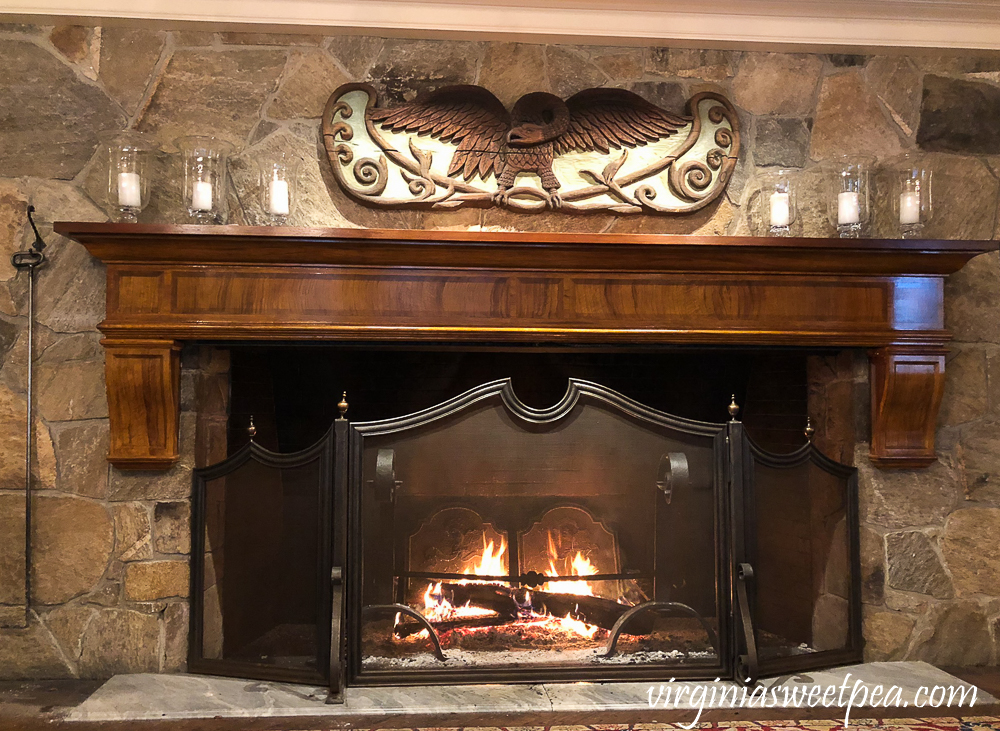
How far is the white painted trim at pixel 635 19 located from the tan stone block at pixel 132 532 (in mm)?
1348

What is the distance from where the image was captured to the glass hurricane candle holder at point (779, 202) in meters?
2.14

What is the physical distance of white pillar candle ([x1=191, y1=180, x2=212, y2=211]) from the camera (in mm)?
2020

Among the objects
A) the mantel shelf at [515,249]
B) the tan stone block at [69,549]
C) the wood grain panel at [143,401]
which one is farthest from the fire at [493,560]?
the tan stone block at [69,549]

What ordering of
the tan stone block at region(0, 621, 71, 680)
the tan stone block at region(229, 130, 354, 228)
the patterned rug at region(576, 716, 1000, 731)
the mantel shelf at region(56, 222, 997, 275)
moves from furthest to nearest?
the tan stone block at region(229, 130, 354, 228)
the tan stone block at region(0, 621, 71, 680)
the mantel shelf at region(56, 222, 997, 275)
the patterned rug at region(576, 716, 1000, 731)

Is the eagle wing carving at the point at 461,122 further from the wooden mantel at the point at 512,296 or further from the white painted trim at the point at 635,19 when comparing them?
the wooden mantel at the point at 512,296

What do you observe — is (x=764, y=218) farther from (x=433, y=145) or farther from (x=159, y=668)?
(x=159, y=668)

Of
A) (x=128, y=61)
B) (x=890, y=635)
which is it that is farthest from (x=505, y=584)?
(x=128, y=61)

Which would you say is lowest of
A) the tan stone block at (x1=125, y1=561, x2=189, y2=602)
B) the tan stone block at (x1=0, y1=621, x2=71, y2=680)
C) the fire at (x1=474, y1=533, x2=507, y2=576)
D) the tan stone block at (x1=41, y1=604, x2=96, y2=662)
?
the tan stone block at (x1=0, y1=621, x2=71, y2=680)

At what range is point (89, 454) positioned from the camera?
2.08 m

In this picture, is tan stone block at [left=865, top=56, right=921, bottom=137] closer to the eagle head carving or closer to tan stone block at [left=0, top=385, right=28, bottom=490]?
the eagle head carving

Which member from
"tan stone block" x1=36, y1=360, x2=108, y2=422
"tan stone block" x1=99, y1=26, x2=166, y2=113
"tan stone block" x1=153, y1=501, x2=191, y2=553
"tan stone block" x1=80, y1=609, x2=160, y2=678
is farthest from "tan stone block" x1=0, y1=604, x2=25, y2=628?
"tan stone block" x1=99, y1=26, x2=166, y2=113

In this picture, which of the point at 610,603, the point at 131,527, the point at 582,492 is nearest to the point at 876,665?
the point at 610,603

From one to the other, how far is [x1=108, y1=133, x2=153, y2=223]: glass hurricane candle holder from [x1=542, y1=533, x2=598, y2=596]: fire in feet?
4.63

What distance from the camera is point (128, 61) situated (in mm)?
2141
